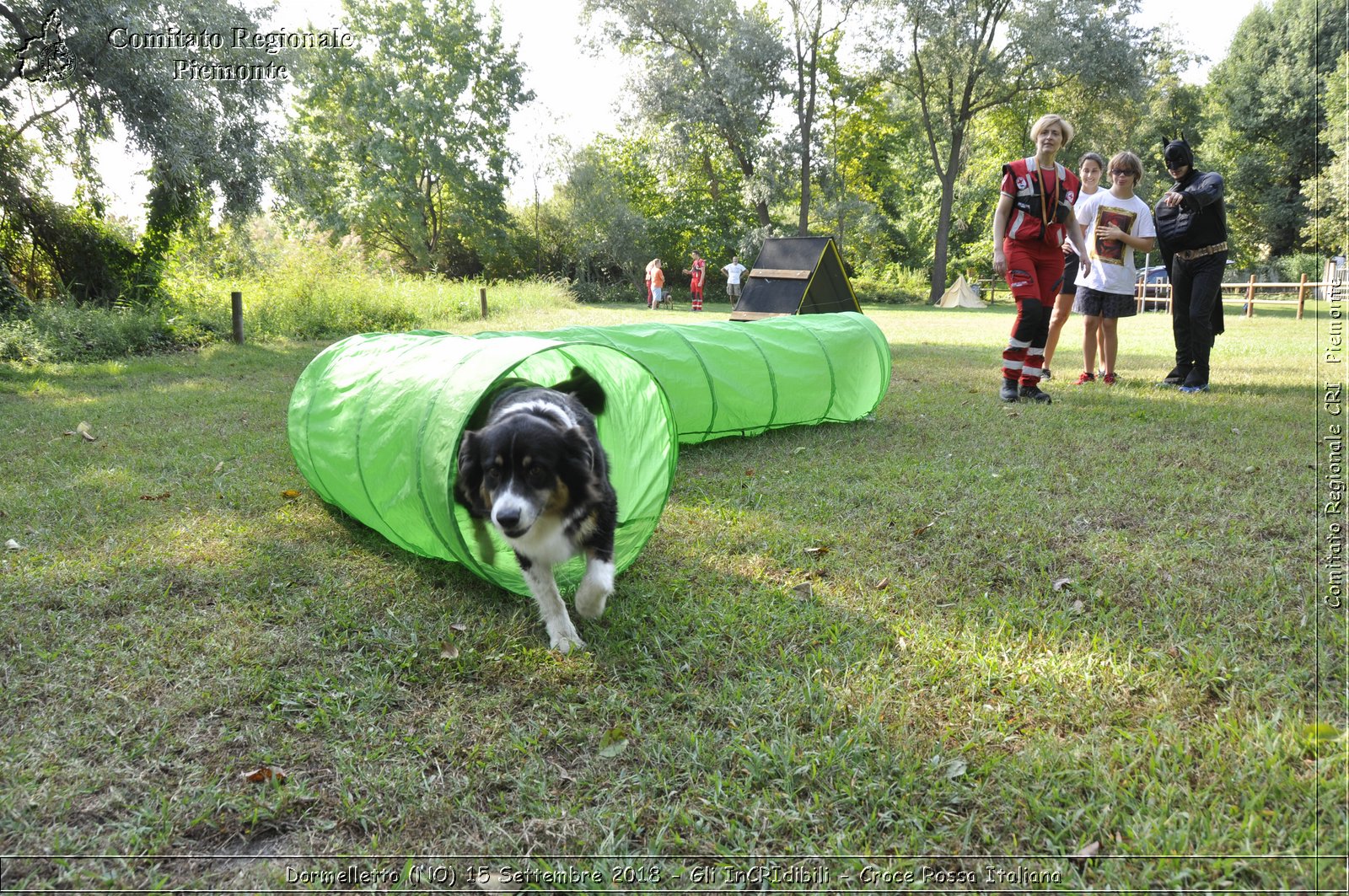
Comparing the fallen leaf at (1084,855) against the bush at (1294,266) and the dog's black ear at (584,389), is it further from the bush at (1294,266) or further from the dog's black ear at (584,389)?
the bush at (1294,266)

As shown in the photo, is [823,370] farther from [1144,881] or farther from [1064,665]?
[1144,881]

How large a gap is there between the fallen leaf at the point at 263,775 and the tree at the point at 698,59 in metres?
29.9

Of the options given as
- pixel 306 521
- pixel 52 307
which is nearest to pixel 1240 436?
pixel 306 521

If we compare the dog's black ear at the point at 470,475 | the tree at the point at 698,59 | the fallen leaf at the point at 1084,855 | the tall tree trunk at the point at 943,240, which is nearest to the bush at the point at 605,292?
the tree at the point at 698,59

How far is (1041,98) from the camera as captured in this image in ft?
105

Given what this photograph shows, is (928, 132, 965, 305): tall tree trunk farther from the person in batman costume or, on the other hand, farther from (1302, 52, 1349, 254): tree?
the person in batman costume

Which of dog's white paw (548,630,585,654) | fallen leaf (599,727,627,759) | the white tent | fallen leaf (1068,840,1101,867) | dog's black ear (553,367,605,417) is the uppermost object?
the white tent

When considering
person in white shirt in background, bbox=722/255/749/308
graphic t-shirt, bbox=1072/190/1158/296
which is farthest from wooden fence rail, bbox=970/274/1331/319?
person in white shirt in background, bbox=722/255/749/308

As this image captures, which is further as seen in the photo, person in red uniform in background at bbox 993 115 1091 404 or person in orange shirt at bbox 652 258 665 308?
person in orange shirt at bbox 652 258 665 308

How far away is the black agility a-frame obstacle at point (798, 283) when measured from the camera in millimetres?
16625

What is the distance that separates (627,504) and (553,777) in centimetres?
205

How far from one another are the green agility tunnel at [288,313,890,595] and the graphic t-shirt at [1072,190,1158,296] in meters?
2.66

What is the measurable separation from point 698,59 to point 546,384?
95.2ft

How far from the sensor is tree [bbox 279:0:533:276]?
33625 millimetres
